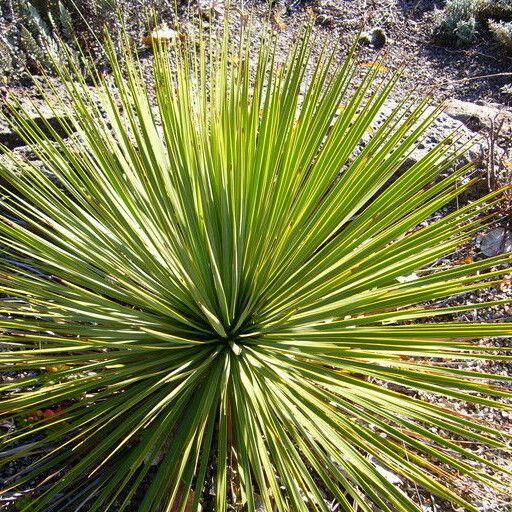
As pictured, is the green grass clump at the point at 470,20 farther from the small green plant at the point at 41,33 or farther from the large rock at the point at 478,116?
the small green plant at the point at 41,33

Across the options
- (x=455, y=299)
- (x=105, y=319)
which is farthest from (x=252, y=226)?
(x=455, y=299)

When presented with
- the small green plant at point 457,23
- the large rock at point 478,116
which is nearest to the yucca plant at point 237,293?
the large rock at point 478,116

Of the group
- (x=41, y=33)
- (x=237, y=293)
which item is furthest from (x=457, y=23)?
(x=237, y=293)

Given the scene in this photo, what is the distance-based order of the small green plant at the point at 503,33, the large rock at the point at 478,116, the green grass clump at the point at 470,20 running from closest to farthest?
the large rock at the point at 478,116 → the small green plant at the point at 503,33 → the green grass clump at the point at 470,20

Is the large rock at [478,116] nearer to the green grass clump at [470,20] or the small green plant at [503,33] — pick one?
the small green plant at [503,33]

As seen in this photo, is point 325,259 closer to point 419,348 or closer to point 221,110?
point 419,348

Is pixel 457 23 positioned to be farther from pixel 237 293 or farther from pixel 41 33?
pixel 237 293

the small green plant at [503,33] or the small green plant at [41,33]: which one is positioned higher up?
the small green plant at [503,33]

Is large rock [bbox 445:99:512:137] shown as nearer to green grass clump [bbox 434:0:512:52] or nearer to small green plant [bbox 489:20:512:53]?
small green plant [bbox 489:20:512:53]

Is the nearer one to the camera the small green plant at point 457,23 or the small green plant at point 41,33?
the small green plant at point 41,33

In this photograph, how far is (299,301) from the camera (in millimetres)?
1885

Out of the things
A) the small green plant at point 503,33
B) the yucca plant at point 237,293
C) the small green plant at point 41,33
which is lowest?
the yucca plant at point 237,293

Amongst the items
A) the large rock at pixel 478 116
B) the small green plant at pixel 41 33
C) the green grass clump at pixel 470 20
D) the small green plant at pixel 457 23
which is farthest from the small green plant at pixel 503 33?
the small green plant at pixel 41 33

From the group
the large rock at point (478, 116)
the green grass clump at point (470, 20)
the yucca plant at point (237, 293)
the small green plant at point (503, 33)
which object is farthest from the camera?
the green grass clump at point (470, 20)
